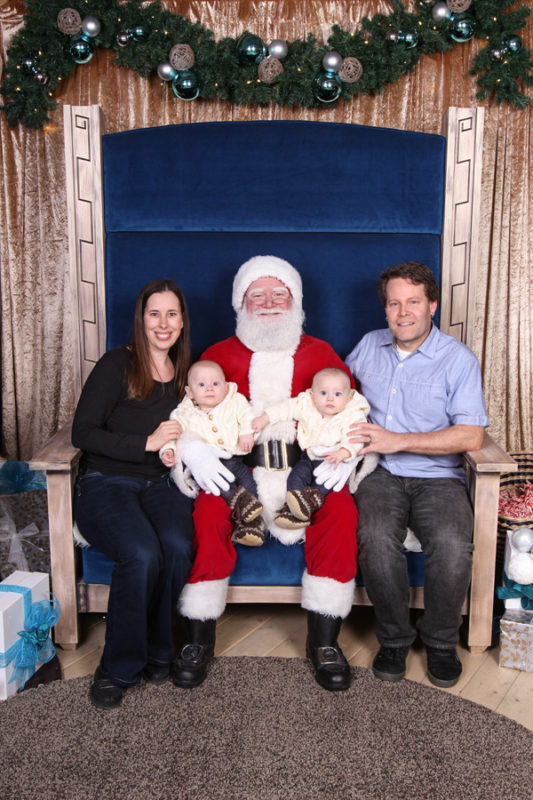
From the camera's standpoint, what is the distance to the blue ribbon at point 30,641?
2016 millimetres

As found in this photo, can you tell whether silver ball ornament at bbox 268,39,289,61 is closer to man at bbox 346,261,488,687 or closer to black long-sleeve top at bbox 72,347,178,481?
man at bbox 346,261,488,687

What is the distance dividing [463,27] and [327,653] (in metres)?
2.94

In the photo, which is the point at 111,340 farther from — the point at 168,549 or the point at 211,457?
the point at 168,549

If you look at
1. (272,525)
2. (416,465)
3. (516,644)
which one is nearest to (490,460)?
(416,465)

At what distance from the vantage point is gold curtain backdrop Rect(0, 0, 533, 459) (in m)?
3.59

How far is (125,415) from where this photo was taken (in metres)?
2.28

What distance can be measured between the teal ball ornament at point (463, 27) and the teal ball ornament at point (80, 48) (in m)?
1.77

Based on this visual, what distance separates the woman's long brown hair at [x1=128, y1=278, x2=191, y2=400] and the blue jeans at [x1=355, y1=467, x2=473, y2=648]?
0.76 m

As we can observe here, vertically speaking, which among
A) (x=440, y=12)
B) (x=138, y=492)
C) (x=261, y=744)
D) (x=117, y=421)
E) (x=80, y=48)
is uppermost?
(x=440, y=12)

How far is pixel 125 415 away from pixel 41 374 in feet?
5.84

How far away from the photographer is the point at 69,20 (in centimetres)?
326

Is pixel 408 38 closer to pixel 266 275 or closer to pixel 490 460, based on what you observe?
pixel 266 275

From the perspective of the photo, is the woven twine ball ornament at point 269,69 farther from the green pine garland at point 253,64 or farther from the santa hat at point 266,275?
the santa hat at point 266,275

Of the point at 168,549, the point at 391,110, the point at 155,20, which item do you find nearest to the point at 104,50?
the point at 155,20
